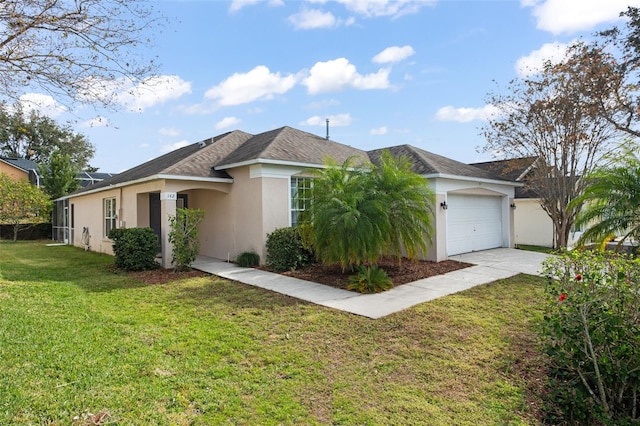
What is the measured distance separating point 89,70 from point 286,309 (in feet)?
18.7

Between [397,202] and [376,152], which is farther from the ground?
[376,152]

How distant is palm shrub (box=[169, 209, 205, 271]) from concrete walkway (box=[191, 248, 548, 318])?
0.71 meters

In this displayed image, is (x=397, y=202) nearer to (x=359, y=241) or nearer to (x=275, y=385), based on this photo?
(x=359, y=241)

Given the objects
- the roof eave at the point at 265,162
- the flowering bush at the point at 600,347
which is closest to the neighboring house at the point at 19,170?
the roof eave at the point at 265,162

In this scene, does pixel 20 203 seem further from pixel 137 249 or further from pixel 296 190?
pixel 296 190

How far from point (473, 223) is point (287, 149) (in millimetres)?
8315

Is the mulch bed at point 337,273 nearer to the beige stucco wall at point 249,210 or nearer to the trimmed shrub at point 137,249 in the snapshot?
the trimmed shrub at point 137,249

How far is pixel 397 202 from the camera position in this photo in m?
10.0

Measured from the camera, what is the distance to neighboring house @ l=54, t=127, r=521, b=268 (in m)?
12.5

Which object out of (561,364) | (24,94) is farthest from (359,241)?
(24,94)

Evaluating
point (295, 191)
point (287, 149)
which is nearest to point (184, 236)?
point (295, 191)

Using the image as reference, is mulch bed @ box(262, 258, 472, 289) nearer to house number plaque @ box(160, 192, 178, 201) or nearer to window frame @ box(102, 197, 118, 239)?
house number plaque @ box(160, 192, 178, 201)

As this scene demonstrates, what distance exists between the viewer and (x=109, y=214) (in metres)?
17.5

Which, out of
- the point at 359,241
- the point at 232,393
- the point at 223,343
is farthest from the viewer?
the point at 359,241
